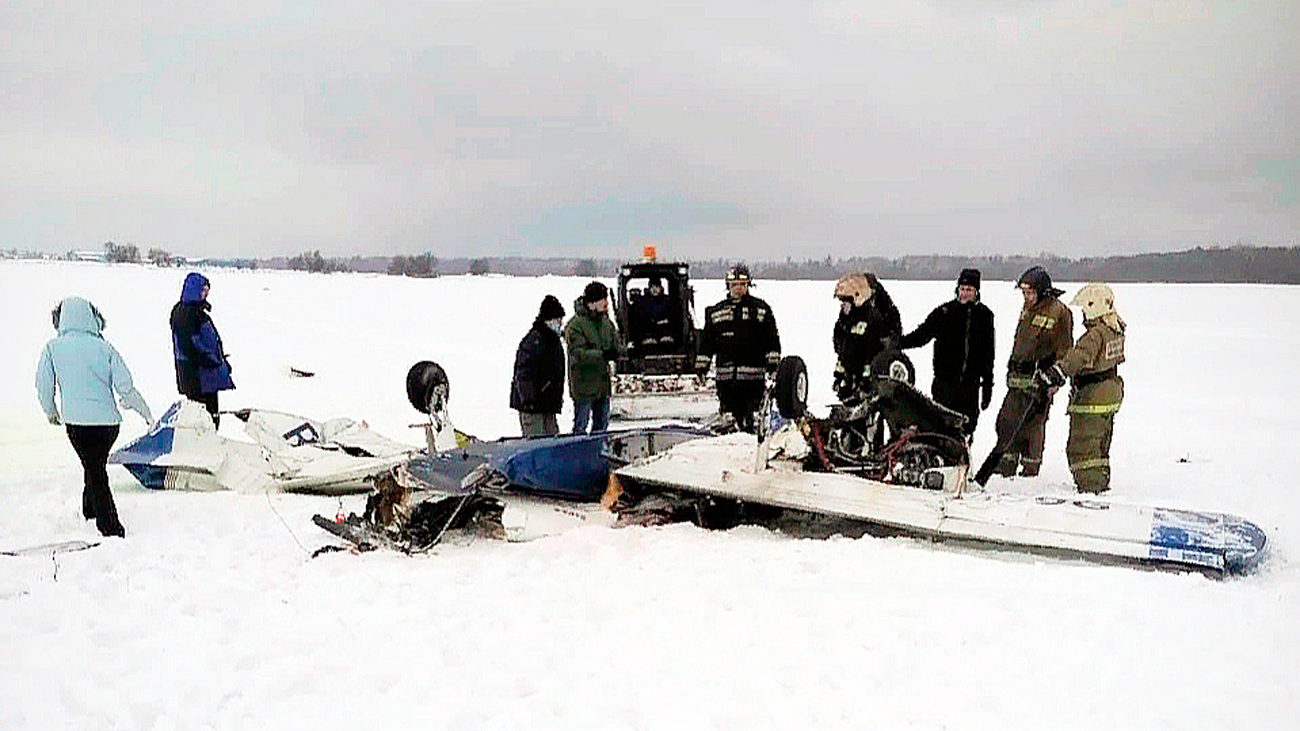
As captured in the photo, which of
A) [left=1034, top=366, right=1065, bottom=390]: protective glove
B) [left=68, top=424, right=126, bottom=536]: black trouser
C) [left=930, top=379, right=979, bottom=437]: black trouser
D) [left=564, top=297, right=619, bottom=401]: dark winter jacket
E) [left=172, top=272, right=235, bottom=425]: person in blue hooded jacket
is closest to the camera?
[left=68, top=424, right=126, bottom=536]: black trouser

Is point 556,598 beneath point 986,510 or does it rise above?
beneath

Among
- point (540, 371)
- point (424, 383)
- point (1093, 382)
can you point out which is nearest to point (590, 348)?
point (540, 371)

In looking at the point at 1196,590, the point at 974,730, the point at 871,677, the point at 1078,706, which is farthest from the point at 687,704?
the point at 1196,590

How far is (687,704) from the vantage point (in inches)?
138

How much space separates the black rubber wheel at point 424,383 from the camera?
7.23 metres

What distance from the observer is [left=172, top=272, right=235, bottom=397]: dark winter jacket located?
27.5ft

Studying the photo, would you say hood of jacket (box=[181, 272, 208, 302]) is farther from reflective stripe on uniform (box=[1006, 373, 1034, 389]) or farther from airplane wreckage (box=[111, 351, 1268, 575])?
reflective stripe on uniform (box=[1006, 373, 1034, 389])

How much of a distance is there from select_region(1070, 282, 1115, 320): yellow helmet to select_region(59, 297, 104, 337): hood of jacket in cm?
704

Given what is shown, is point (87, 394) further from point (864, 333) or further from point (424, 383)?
point (864, 333)

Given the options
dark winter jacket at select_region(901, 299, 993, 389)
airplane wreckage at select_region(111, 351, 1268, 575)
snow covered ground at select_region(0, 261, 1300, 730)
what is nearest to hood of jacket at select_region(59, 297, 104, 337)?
airplane wreckage at select_region(111, 351, 1268, 575)

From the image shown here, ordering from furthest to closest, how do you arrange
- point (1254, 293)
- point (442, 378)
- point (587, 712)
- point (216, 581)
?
point (1254, 293)
point (442, 378)
point (216, 581)
point (587, 712)

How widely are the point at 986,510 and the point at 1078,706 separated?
2027mm

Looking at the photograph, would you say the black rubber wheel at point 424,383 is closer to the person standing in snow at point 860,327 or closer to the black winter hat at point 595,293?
the black winter hat at point 595,293

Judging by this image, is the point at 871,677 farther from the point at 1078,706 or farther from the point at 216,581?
the point at 216,581
